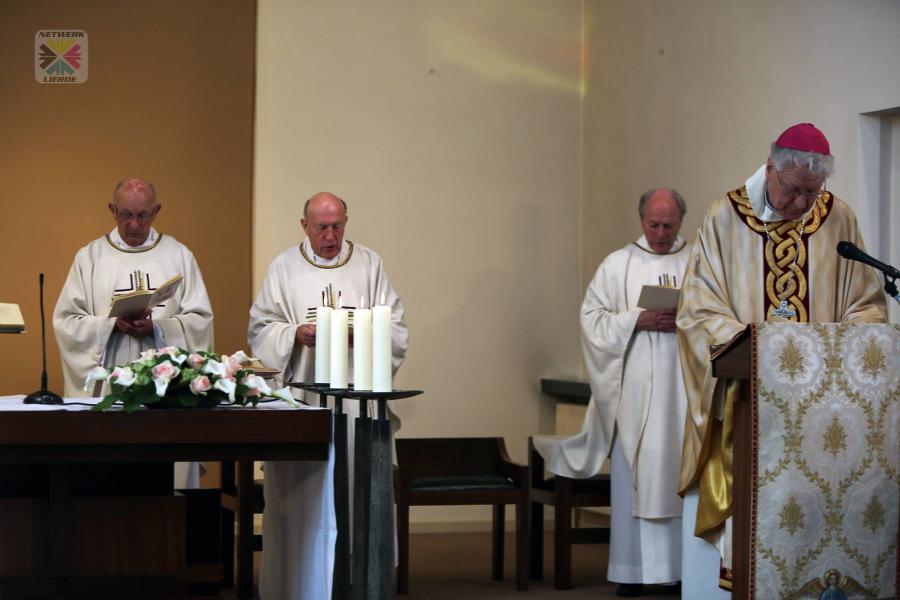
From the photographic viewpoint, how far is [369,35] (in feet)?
27.5

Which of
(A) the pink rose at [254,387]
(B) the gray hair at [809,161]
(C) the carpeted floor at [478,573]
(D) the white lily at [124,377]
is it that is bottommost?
(C) the carpeted floor at [478,573]

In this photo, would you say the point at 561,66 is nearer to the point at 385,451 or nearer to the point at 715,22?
the point at 715,22

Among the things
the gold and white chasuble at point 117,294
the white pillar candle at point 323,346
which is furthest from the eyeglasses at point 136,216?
the white pillar candle at point 323,346

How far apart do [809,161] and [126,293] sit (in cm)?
356

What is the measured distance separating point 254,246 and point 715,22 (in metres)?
3.30

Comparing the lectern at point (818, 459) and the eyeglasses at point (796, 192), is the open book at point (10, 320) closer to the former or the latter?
the lectern at point (818, 459)

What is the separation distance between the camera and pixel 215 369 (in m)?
4.00

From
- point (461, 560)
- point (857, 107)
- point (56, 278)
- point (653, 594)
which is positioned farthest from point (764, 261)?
point (56, 278)

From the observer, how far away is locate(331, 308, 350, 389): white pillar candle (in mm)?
3867

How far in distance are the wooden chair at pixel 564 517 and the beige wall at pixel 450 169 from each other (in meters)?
1.82

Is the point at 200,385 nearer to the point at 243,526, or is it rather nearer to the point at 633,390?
the point at 243,526

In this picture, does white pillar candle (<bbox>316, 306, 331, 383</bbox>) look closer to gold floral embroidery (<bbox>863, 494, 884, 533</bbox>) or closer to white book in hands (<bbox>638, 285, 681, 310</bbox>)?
gold floral embroidery (<bbox>863, 494, 884, 533</bbox>)

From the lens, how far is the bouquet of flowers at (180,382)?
3.86 m


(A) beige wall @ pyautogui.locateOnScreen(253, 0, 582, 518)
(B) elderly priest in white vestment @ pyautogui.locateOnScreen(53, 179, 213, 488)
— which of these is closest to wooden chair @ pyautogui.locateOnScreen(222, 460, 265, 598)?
(B) elderly priest in white vestment @ pyautogui.locateOnScreen(53, 179, 213, 488)
